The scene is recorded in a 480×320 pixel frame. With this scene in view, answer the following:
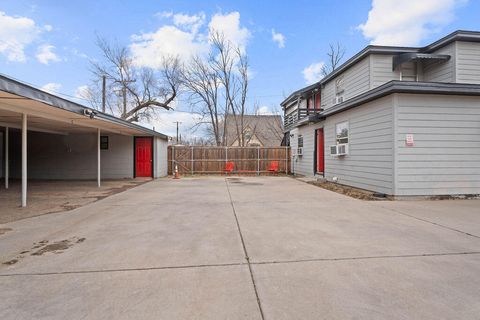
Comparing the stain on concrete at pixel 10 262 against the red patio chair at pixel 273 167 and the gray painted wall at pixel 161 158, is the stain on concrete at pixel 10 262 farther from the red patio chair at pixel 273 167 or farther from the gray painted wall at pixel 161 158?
the red patio chair at pixel 273 167

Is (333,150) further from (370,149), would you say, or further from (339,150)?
(370,149)

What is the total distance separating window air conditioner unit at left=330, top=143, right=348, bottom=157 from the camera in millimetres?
10242

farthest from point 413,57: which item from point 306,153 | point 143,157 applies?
point 143,157

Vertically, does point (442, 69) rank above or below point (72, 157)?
above

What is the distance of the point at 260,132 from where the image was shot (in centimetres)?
3728

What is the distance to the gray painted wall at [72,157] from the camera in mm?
14367

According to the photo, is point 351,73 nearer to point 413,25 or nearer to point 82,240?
point 413,25

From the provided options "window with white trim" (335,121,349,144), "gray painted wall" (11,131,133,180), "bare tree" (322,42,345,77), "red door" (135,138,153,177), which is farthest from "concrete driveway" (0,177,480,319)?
"bare tree" (322,42,345,77)

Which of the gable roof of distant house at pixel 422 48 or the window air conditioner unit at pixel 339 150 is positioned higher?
the gable roof of distant house at pixel 422 48

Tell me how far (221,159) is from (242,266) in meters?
14.5

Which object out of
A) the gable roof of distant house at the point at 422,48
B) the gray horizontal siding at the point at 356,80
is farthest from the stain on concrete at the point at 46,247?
the gable roof of distant house at the point at 422,48

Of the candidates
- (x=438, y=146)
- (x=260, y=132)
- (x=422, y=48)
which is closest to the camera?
(x=438, y=146)

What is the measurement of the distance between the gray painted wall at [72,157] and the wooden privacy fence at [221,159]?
331 centimetres

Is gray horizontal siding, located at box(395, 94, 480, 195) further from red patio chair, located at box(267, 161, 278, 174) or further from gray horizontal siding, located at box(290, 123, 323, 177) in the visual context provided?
red patio chair, located at box(267, 161, 278, 174)
